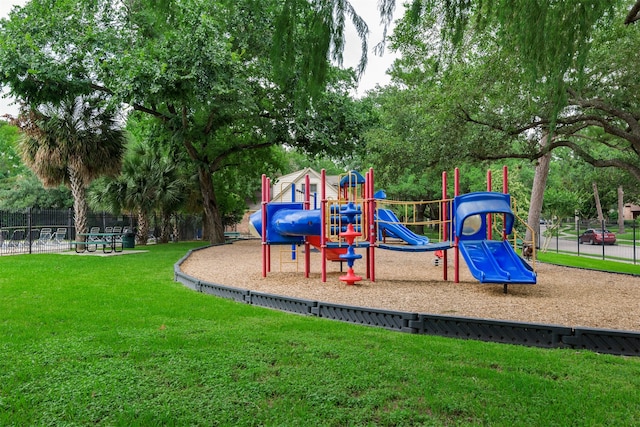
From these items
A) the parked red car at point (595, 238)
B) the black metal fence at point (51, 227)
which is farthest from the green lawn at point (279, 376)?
the parked red car at point (595, 238)

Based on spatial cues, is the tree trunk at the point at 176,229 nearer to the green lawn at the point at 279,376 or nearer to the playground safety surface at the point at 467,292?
the playground safety surface at the point at 467,292

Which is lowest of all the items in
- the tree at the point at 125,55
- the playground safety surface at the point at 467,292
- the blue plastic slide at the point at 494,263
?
the playground safety surface at the point at 467,292

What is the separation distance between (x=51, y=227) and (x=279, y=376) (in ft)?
77.7

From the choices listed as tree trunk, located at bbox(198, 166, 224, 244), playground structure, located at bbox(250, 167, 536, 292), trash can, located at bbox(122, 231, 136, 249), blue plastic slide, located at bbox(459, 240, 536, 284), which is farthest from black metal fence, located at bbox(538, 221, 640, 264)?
trash can, located at bbox(122, 231, 136, 249)

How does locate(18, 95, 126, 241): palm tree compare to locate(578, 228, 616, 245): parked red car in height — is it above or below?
above

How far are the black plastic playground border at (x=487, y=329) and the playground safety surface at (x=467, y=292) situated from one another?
0.95m

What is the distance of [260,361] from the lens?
14.8ft

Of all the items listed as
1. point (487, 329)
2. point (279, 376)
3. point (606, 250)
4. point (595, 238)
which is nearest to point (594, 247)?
point (606, 250)

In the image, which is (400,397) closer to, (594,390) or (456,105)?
(594,390)

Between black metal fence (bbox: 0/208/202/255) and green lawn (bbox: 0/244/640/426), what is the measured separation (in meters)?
15.6

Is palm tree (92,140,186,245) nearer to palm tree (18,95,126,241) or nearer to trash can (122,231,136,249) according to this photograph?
trash can (122,231,136,249)

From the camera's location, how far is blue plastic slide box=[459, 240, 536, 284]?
834 centimetres

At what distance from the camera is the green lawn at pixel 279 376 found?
3.33 metres

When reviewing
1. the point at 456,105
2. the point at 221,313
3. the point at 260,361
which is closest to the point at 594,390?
the point at 260,361
